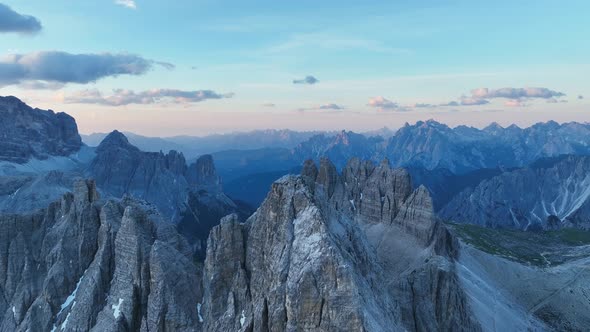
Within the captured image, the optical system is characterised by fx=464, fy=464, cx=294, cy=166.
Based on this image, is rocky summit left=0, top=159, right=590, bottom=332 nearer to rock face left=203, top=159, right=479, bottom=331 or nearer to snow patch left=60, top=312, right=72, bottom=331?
rock face left=203, top=159, right=479, bottom=331

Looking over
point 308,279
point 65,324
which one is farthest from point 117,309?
point 308,279

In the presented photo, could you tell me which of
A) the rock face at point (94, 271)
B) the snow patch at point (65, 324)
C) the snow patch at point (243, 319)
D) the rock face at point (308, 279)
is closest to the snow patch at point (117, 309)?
the rock face at point (94, 271)

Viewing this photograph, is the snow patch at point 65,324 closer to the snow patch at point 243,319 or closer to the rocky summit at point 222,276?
the rocky summit at point 222,276

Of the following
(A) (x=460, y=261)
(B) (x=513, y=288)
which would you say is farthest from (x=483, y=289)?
(B) (x=513, y=288)

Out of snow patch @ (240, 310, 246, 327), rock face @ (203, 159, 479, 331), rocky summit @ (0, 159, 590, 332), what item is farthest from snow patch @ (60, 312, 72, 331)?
snow patch @ (240, 310, 246, 327)

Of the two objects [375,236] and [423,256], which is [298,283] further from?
[375,236]
